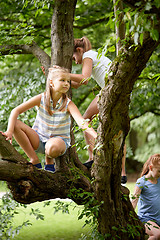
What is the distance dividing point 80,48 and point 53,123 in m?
0.99

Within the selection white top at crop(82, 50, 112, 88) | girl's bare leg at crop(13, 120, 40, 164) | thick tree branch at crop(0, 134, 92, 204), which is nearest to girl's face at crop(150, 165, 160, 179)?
thick tree branch at crop(0, 134, 92, 204)

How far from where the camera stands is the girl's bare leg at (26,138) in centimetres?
332

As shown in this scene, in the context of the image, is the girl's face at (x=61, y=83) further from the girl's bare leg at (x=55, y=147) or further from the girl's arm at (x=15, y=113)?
the girl's bare leg at (x=55, y=147)

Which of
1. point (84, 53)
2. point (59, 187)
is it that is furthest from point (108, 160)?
point (84, 53)

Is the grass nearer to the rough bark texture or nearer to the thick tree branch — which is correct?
the thick tree branch

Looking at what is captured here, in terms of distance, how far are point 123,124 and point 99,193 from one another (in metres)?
0.74

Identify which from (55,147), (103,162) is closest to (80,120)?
(55,147)

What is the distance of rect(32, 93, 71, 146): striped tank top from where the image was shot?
3.51 m

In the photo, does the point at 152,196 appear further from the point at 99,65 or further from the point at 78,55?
the point at 78,55

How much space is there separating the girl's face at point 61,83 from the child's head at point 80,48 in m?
0.60

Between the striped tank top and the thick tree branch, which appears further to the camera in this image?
the striped tank top

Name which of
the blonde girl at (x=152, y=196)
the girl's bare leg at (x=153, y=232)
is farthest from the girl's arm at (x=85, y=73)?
the girl's bare leg at (x=153, y=232)

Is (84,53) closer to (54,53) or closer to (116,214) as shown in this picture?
(54,53)

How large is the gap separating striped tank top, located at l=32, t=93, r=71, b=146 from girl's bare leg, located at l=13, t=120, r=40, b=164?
93mm
